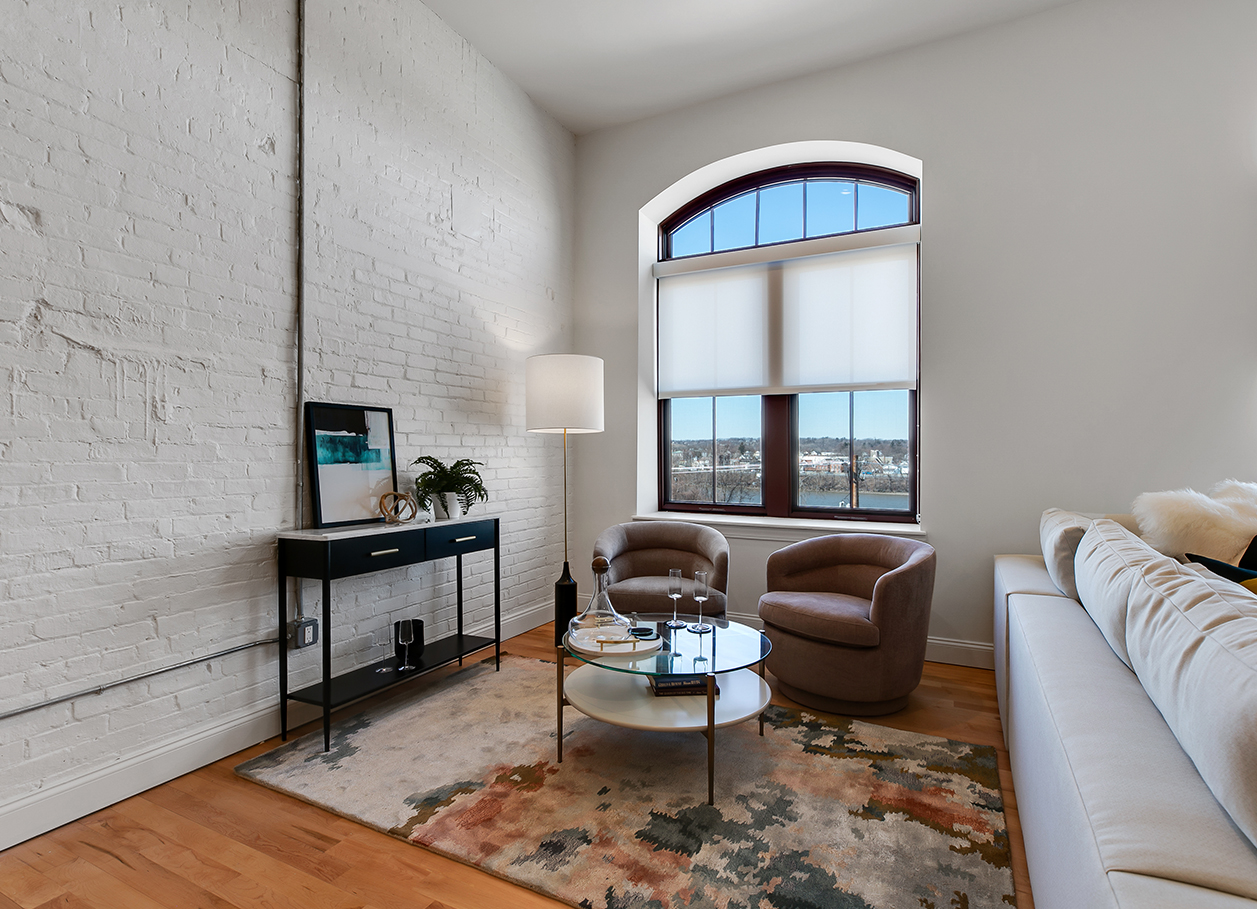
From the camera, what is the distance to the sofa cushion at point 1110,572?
4.96ft

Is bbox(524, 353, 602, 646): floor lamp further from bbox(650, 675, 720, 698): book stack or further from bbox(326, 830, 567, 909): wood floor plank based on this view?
bbox(326, 830, 567, 909): wood floor plank

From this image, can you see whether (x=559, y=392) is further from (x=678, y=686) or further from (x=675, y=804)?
(x=675, y=804)

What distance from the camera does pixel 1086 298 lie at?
3289 millimetres

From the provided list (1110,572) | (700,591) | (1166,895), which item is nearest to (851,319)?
(700,591)

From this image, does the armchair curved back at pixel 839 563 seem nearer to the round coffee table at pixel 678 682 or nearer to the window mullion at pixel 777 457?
the round coffee table at pixel 678 682

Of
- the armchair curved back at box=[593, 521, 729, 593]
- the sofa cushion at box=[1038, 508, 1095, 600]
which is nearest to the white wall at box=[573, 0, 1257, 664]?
the armchair curved back at box=[593, 521, 729, 593]

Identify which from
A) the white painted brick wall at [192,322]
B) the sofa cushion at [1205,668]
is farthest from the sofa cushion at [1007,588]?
the white painted brick wall at [192,322]

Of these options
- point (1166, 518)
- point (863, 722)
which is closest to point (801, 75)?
point (1166, 518)

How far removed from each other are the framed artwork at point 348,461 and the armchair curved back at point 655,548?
48.7 inches

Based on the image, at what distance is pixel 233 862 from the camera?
71.1 inches

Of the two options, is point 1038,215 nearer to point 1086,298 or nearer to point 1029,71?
point 1086,298

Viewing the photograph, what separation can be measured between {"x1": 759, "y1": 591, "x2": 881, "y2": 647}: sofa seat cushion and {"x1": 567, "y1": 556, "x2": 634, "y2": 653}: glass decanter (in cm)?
79

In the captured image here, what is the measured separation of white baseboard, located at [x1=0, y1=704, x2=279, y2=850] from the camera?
6.26 feet

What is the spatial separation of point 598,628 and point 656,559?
1.39 meters
